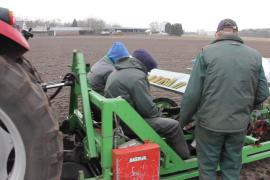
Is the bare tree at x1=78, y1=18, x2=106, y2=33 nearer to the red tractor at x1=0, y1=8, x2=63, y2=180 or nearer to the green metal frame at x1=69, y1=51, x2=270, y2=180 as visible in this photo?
the green metal frame at x1=69, y1=51, x2=270, y2=180

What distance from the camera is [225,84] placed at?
2984 millimetres

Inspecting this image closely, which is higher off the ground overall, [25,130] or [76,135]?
[25,130]

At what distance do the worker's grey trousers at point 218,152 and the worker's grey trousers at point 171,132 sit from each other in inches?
13.7

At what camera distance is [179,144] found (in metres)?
3.64

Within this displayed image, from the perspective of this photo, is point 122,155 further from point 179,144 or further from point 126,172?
point 179,144

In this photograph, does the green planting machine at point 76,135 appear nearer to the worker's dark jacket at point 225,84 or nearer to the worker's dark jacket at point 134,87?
the worker's dark jacket at point 134,87

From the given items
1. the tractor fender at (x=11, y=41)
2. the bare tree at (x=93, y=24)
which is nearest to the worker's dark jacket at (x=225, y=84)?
the tractor fender at (x=11, y=41)

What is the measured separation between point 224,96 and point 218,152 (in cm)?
59

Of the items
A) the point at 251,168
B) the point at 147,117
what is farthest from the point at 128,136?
the point at 251,168

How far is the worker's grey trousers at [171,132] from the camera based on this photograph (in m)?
3.54

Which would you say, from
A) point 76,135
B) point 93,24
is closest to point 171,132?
point 76,135

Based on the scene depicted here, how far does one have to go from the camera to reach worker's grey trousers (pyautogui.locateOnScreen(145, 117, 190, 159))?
11.6 ft

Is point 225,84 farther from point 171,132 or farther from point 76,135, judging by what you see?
point 76,135

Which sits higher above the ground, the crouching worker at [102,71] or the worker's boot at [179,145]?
the crouching worker at [102,71]
